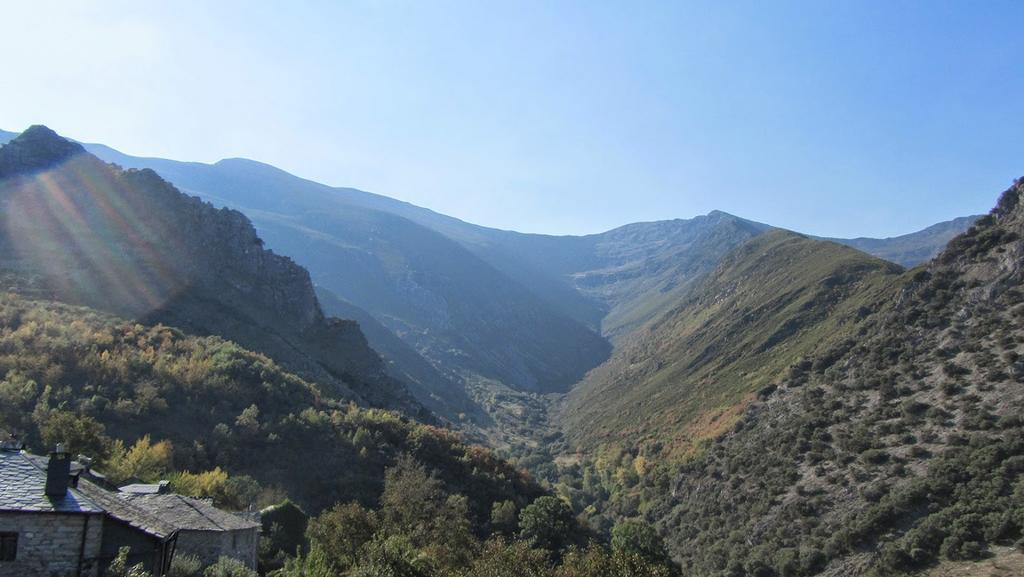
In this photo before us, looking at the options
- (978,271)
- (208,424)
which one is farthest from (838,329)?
(208,424)

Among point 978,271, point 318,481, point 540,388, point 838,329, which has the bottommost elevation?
point 540,388

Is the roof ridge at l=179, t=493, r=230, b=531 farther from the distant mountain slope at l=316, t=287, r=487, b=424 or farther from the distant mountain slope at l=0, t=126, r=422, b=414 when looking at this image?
the distant mountain slope at l=316, t=287, r=487, b=424

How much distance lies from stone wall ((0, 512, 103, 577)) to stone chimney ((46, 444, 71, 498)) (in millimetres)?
550

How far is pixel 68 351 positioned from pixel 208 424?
11.6m

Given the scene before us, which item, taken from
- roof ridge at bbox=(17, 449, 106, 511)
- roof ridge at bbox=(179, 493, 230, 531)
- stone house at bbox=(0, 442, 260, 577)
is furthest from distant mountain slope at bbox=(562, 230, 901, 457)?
roof ridge at bbox=(17, 449, 106, 511)

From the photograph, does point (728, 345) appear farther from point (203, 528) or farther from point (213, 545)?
point (203, 528)

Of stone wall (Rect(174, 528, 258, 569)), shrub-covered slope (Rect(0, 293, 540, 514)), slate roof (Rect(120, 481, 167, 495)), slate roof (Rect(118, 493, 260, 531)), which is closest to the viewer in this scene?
Result: stone wall (Rect(174, 528, 258, 569))

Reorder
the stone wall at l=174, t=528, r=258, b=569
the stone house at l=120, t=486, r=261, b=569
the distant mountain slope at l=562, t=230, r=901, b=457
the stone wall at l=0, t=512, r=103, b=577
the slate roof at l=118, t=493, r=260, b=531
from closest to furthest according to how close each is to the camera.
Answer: the stone wall at l=0, t=512, r=103, b=577 → the stone wall at l=174, t=528, r=258, b=569 → the stone house at l=120, t=486, r=261, b=569 → the slate roof at l=118, t=493, r=260, b=531 → the distant mountain slope at l=562, t=230, r=901, b=457

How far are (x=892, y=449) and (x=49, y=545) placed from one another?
54.2 metres

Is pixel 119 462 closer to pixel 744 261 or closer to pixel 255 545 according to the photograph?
pixel 255 545

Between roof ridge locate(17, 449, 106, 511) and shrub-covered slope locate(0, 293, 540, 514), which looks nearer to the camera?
roof ridge locate(17, 449, 106, 511)

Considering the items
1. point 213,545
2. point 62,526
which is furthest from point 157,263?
point 62,526

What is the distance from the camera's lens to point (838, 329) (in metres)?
87.6

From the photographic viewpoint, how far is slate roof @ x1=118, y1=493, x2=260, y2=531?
67.3 ft
